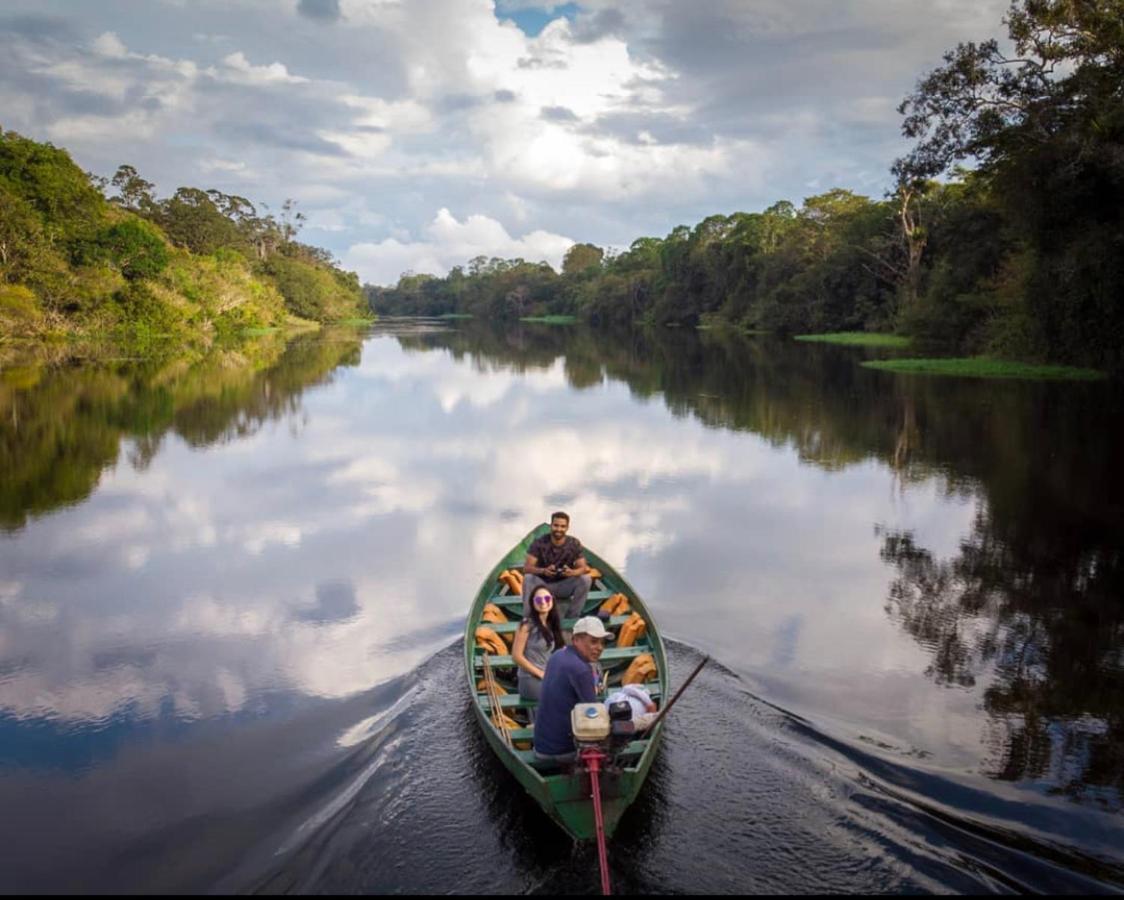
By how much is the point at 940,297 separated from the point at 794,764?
37987 millimetres

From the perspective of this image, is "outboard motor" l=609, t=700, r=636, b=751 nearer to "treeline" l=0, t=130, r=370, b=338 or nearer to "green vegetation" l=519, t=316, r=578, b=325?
"treeline" l=0, t=130, r=370, b=338

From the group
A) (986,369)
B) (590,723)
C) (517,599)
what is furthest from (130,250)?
(590,723)

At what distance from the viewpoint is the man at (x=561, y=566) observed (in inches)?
335

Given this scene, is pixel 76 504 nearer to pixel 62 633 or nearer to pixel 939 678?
pixel 62 633

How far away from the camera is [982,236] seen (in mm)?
38688

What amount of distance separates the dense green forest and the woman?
19.9 m

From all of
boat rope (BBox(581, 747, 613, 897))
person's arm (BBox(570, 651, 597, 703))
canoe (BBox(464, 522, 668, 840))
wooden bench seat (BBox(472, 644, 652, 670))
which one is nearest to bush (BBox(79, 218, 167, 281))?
canoe (BBox(464, 522, 668, 840))

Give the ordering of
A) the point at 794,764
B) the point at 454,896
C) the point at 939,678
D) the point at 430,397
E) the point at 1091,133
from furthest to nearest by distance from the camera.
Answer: the point at 430,397
the point at 1091,133
the point at 939,678
the point at 794,764
the point at 454,896

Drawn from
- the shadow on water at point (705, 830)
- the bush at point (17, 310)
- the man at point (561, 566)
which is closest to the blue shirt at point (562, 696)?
the shadow on water at point (705, 830)

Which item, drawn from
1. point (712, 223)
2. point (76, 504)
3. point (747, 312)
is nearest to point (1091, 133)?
point (76, 504)

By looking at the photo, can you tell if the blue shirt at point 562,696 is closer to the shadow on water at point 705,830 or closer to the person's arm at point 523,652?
the shadow on water at point 705,830

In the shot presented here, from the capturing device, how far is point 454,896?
487cm

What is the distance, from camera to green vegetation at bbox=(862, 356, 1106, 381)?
91.7 ft

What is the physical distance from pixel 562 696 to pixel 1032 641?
5.79 metres
